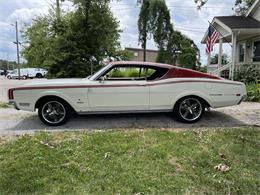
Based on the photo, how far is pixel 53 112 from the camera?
275 inches

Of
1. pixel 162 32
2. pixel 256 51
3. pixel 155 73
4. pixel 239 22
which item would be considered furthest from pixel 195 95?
pixel 162 32

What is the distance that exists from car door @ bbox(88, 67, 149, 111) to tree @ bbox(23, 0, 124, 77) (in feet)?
45.7

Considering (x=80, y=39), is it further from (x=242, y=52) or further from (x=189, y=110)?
(x=189, y=110)

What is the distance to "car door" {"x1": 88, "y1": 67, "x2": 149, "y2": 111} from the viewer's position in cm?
687

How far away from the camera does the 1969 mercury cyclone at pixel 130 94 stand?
6.83 m

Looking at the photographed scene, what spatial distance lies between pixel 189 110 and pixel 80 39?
1486cm

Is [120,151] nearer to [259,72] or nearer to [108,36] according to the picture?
[259,72]

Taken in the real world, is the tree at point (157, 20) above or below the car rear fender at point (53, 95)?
above

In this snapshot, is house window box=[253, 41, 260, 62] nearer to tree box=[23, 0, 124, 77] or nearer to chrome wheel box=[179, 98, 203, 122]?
tree box=[23, 0, 124, 77]

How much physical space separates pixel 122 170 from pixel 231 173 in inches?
62.3

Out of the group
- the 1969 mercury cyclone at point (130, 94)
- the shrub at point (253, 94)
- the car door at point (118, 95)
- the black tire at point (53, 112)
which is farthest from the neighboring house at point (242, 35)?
the black tire at point (53, 112)

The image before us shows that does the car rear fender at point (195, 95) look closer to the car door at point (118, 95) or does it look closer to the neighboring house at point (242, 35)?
the car door at point (118, 95)

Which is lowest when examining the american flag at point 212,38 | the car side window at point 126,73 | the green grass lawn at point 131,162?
the green grass lawn at point 131,162

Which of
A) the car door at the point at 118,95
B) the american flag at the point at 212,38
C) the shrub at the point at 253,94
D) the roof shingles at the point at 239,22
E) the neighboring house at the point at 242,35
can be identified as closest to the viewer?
the car door at the point at 118,95
